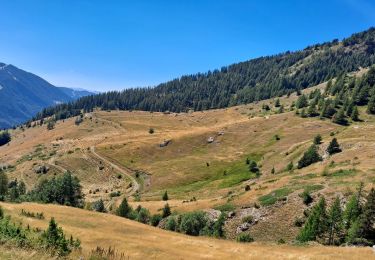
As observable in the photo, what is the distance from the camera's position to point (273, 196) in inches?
2813

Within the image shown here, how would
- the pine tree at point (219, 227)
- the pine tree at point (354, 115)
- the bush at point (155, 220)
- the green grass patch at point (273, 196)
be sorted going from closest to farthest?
the pine tree at point (219, 227) < the green grass patch at point (273, 196) < the bush at point (155, 220) < the pine tree at point (354, 115)

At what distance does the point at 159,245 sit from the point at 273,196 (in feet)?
127

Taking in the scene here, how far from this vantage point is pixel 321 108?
626 feet

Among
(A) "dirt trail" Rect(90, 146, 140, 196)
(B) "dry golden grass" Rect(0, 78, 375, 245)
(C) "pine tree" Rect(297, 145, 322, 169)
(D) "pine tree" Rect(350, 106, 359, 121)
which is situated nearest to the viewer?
(B) "dry golden grass" Rect(0, 78, 375, 245)

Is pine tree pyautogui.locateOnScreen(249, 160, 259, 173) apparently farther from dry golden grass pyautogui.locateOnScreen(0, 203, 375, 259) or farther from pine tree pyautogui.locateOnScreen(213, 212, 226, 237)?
dry golden grass pyautogui.locateOnScreen(0, 203, 375, 259)

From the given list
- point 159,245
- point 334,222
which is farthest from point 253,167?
point 159,245

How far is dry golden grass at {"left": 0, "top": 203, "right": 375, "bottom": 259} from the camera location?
33.4m

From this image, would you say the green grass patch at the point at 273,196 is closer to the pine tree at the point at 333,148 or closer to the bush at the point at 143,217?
the bush at the point at 143,217

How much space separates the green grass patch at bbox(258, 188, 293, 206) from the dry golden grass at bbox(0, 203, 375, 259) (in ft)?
93.8

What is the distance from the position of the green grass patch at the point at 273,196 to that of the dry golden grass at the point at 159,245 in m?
28.6

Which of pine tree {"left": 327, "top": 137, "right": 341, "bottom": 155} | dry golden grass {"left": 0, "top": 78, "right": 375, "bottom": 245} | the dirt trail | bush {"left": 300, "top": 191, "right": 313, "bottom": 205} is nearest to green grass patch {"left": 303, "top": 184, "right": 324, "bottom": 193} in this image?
dry golden grass {"left": 0, "top": 78, "right": 375, "bottom": 245}

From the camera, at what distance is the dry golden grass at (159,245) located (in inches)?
1316

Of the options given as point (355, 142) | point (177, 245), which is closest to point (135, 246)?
point (177, 245)

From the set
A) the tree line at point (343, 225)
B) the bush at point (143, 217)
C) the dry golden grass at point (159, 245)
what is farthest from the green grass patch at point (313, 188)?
the bush at point (143, 217)
